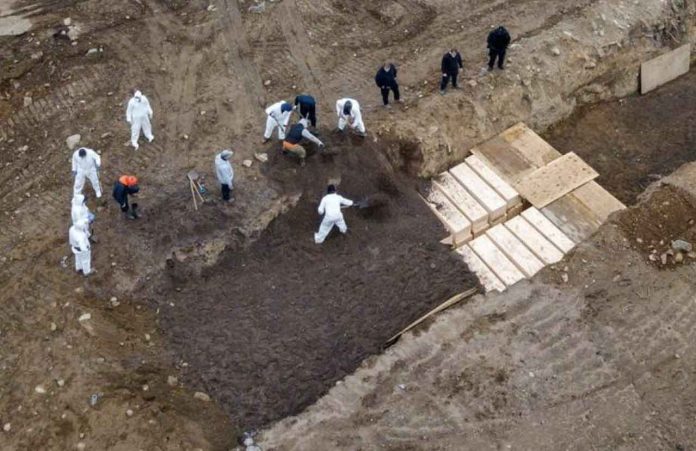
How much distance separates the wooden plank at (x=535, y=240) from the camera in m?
11.2

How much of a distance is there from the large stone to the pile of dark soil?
401cm

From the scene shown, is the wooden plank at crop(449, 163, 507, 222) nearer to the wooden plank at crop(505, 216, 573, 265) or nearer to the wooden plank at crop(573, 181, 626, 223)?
the wooden plank at crop(505, 216, 573, 265)

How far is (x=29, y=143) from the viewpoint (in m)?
13.0

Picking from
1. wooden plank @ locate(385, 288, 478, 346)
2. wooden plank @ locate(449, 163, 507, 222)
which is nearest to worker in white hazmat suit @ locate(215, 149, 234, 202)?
wooden plank @ locate(385, 288, 478, 346)

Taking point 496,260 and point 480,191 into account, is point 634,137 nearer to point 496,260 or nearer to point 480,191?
A: point 480,191

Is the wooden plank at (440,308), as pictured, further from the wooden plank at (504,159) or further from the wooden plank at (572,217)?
the wooden plank at (504,159)

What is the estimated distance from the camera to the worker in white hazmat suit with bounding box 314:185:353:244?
10.8m

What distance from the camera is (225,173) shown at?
1120 cm

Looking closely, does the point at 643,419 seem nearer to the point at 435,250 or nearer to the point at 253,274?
the point at 435,250

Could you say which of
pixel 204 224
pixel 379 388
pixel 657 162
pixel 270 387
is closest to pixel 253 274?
pixel 204 224

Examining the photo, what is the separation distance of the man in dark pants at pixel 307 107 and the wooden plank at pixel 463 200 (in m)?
2.77

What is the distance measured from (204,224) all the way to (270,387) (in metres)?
3.28

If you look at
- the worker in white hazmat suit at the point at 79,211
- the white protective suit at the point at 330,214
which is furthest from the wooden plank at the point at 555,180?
the worker in white hazmat suit at the point at 79,211

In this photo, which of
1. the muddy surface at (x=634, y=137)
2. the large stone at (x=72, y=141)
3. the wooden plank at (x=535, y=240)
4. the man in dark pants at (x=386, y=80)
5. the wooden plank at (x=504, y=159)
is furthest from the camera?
the muddy surface at (x=634, y=137)
